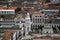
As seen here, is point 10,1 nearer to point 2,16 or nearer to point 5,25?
point 2,16

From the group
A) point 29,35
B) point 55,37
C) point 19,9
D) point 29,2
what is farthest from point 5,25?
point 29,2

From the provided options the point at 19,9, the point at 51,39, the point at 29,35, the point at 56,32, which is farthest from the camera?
the point at 19,9

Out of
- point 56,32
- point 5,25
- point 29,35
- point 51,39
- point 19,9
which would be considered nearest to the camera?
point 51,39

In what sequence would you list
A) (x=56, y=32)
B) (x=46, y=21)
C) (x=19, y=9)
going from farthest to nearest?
(x=19, y=9), (x=46, y=21), (x=56, y=32)

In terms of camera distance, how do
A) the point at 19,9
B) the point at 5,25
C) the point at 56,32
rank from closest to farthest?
the point at 56,32 < the point at 5,25 < the point at 19,9

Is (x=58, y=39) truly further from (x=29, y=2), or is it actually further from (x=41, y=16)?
(x=29, y=2)

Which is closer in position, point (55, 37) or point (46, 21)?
point (55, 37)

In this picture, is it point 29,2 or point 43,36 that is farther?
point 29,2

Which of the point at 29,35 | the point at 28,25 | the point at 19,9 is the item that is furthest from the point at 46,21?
the point at 19,9
